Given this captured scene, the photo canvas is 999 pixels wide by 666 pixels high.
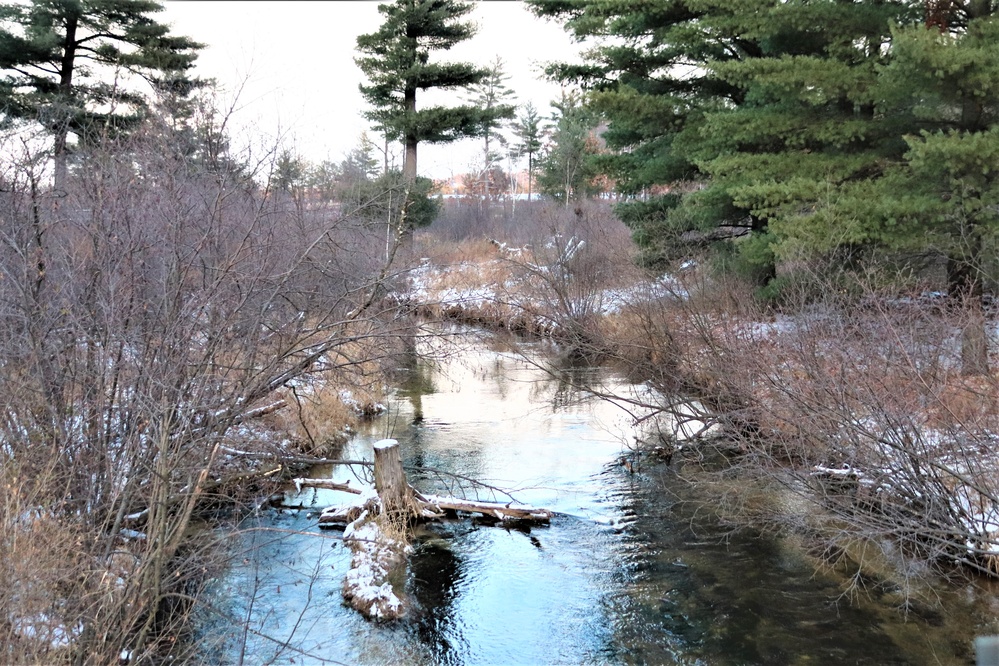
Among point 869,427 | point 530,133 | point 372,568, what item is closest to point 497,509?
point 372,568

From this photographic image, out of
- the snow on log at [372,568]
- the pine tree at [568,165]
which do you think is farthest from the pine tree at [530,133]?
the snow on log at [372,568]

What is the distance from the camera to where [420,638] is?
6902 millimetres

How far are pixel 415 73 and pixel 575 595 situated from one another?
24.1 meters

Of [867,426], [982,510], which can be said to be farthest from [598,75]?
[982,510]

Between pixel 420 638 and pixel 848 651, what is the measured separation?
3819 mm

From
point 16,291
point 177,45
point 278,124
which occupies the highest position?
point 177,45

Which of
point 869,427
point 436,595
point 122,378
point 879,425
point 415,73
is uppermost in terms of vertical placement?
point 415,73

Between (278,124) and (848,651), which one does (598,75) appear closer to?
(278,124)

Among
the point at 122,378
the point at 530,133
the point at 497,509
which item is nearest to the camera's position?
the point at 122,378

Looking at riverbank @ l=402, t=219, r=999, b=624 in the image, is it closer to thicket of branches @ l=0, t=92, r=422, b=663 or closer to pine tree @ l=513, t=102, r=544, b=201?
thicket of branches @ l=0, t=92, r=422, b=663

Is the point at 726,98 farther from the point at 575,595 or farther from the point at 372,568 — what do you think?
the point at 372,568

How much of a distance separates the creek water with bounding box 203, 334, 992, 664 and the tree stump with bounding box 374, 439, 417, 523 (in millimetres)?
402

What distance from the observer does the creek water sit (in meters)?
6.63

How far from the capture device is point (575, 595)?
7.68 m
